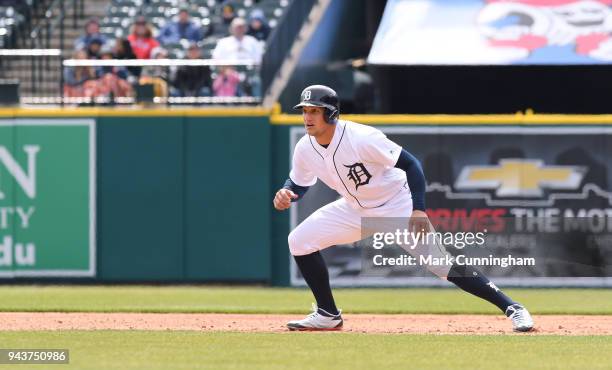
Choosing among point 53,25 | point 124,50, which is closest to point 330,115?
point 124,50

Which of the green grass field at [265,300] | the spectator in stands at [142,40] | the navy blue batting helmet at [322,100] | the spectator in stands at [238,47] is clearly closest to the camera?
the navy blue batting helmet at [322,100]

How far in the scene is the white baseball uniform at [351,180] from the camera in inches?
391

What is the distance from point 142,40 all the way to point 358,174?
8473 mm

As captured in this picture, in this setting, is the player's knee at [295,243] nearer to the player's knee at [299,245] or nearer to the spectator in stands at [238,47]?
the player's knee at [299,245]

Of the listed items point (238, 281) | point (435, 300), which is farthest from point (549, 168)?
point (238, 281)

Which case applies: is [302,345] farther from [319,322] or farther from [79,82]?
[79,82]

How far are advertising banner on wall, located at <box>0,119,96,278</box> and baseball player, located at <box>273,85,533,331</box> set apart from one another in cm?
539

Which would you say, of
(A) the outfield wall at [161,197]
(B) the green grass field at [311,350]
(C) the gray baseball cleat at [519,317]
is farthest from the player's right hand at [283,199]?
(A) the outfield wall at [161,197]

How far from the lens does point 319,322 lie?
10.4m

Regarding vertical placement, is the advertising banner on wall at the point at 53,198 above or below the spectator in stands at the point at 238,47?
below

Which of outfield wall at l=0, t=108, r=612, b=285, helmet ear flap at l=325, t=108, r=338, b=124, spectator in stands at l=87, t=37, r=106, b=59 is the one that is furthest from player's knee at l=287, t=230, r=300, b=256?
spectator in stands at l=87, t=37, r=106, b=59

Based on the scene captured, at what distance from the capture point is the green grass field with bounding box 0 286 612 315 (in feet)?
41.3

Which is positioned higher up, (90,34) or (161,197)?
(90,34)

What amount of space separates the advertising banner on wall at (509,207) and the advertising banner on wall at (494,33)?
2.28 m
